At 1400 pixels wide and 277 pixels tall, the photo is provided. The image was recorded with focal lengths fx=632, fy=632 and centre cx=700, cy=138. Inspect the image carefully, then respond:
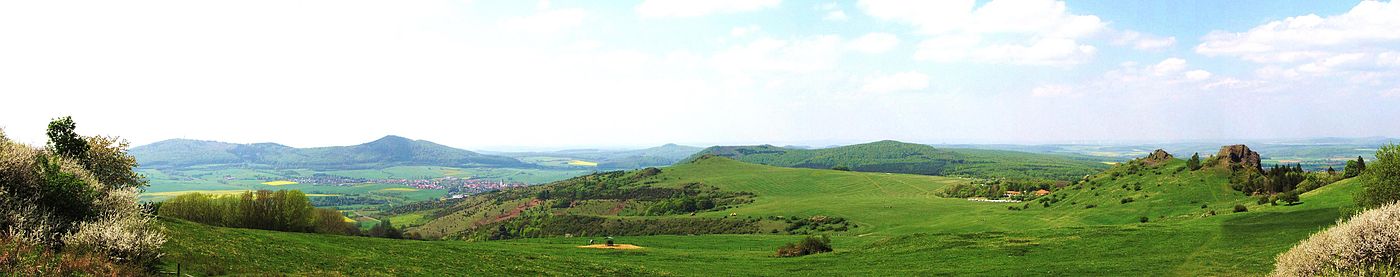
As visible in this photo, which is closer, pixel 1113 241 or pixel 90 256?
pixel 90 256

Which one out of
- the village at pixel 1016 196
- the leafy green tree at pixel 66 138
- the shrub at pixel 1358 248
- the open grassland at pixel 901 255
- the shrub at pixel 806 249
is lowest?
the village at pixel 1016 196

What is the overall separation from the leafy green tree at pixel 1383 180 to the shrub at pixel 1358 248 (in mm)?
19663

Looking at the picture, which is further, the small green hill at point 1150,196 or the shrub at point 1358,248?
the small green hill at point 1150,196

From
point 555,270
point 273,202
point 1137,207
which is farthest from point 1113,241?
point 273,202

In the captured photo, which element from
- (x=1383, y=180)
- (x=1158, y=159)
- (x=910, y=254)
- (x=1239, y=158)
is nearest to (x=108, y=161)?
(x=910, y=254)

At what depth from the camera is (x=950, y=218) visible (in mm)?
96375

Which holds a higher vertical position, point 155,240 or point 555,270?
Result: point 155,240

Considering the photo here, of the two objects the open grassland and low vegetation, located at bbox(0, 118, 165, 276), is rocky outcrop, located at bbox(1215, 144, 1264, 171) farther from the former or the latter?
low vegetation, located at bbox(0, 118, 165, 276)

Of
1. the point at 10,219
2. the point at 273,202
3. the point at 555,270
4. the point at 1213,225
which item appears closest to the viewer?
the point at 10,219

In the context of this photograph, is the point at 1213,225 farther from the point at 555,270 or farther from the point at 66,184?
the point at 66,184

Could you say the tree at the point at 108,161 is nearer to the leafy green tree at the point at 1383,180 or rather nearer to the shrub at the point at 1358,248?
the shrub at the point at 1358,248

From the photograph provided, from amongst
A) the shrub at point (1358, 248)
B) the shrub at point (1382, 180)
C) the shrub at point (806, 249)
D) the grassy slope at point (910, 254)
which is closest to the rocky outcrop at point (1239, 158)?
the grassy slope at point (910, 254)

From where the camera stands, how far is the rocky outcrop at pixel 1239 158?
8006 centimetres

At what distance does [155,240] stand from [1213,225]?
58585mm
